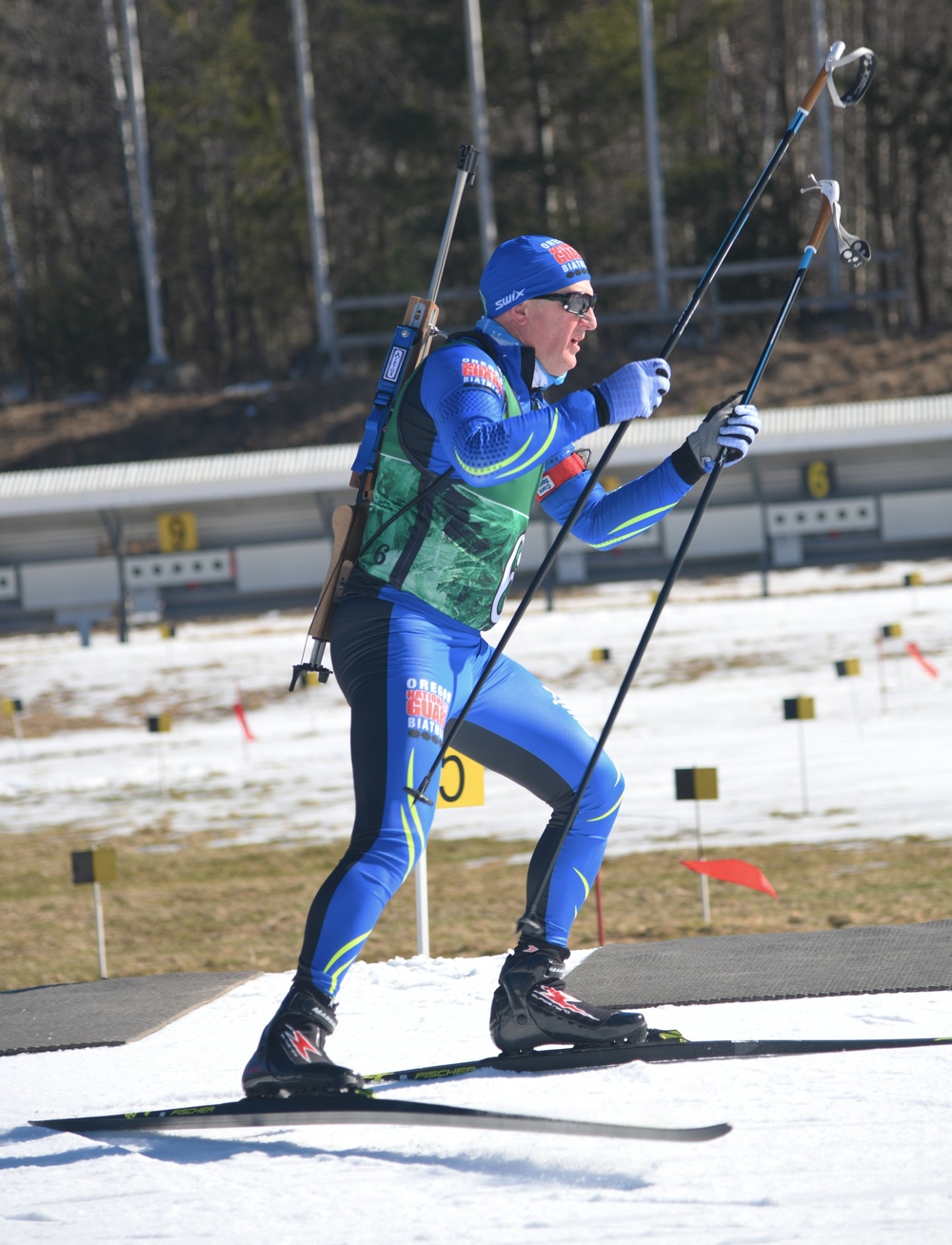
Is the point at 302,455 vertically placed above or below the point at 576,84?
below

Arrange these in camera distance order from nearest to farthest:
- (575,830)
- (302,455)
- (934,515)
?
(575,830) → (934,515) → (302,455)

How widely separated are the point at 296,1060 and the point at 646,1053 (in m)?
0.77

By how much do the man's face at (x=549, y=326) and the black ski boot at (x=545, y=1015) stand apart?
1287 mm

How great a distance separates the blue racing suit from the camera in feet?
8.92

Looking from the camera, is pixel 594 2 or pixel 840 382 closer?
pixel 840 382

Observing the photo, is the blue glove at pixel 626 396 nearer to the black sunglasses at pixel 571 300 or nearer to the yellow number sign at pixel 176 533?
the black sunglasses at pixel 571 300

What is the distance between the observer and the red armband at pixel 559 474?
3240 mm

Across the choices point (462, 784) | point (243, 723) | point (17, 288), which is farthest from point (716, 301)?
point (462, 784)

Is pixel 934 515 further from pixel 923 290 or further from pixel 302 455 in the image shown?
pixel 923 290

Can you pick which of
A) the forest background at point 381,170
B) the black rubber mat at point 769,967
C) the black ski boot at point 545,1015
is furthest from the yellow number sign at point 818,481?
the black ski boot at point 545,1015

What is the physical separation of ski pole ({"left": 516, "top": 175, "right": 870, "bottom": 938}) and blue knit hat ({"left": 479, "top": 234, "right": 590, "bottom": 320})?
17.2 inches

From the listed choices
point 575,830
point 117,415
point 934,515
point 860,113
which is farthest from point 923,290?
point 575,830

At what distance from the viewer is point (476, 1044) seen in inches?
126

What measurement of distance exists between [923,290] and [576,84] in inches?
357
